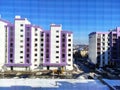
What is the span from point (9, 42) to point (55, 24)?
1467 mm

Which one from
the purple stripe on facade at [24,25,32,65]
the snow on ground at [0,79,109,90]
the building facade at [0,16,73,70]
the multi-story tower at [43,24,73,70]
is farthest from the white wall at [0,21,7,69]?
the snow on ground at [0,79,109,90]

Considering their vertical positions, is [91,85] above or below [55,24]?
below

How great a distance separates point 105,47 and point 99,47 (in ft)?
0.65

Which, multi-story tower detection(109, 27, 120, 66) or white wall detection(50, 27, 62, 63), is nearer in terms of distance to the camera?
white wall detection(50, 27, 62, 63)

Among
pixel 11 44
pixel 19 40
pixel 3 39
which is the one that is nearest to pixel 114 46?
pixel 19 40

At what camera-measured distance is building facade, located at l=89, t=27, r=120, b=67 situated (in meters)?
8.40

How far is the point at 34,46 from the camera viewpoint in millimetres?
7934

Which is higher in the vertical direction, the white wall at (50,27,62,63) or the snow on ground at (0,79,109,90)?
the white wall at (50,27,62,63)

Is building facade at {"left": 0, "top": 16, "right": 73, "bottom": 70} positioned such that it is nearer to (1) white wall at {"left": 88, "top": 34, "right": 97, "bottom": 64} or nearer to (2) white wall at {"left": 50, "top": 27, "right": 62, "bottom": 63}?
(2) white wall at {"left": 50, "top": 27, "right": 62, "bottom": 63}

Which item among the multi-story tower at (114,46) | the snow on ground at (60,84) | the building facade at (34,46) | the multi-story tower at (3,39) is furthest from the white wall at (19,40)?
the snow on ground at (60,84)

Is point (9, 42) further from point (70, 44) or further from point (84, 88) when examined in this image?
point (84, 88)

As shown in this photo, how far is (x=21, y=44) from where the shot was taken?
7.76 metres

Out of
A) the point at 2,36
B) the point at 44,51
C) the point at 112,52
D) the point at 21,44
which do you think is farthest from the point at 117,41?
the point at 2,36

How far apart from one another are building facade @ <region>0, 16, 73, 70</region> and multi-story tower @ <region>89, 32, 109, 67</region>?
1142 millimetres
